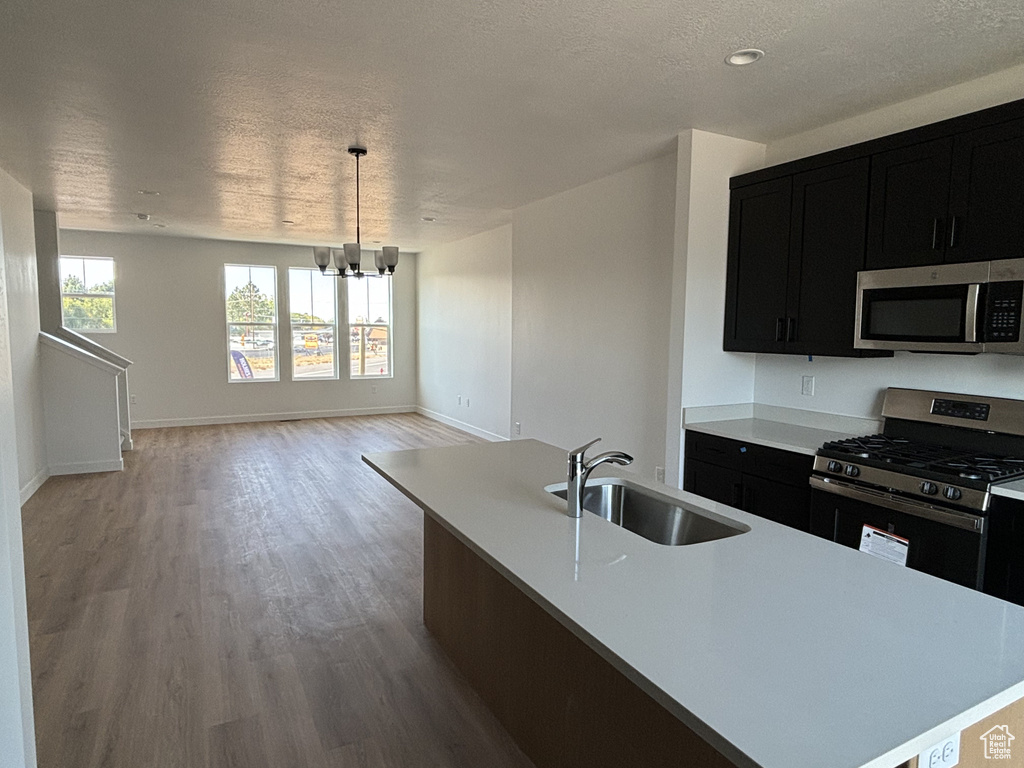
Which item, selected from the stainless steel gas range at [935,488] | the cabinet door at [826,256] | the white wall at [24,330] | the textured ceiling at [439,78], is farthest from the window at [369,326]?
the stainless steel gas range at [935,488]

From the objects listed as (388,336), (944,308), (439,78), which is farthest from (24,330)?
(944,308)

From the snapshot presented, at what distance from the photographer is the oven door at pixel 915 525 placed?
2.34m

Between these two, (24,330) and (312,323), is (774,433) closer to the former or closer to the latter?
(24,330)

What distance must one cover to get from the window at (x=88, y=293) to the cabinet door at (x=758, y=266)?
7.67 m

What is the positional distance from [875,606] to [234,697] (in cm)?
228

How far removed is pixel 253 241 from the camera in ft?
27.2

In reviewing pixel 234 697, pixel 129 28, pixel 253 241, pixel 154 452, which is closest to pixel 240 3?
pixel 129 28

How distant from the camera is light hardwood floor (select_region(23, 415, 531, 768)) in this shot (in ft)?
6.91

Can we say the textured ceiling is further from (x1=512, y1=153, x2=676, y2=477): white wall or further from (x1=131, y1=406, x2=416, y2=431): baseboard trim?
(x1=131, y1=406, x2=416, y2=431): baseboard trim

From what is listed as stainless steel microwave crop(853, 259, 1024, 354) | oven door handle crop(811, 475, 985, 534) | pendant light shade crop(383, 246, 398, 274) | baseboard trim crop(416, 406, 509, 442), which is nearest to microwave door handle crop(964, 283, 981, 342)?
stainless steel microwave crop(853, 259, 1024, 354)

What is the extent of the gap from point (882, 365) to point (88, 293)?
28.5 ft

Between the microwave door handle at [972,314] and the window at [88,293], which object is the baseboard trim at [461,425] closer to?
the window at [88,293]

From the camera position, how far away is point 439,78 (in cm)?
283

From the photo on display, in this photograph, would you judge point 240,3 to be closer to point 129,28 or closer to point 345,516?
point 129,28
